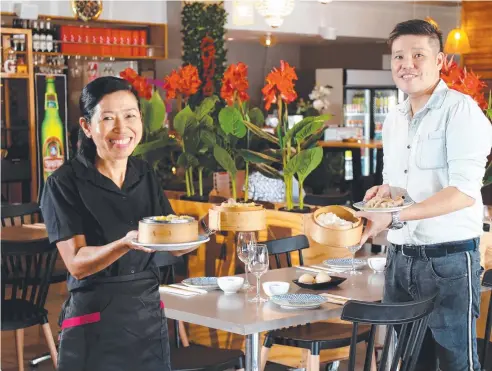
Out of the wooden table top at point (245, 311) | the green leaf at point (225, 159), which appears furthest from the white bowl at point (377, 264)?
the green leaf at point (225, 159)

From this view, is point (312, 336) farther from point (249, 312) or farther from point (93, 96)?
point (93, 96)

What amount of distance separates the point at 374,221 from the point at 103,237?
3.48 feet

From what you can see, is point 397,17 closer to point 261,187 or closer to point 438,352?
point 261,187

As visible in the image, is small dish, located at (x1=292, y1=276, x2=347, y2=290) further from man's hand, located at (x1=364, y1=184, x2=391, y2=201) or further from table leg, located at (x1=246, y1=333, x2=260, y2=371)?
man's hand, located at (x1=364, y1=184, x2=391, y2=201)

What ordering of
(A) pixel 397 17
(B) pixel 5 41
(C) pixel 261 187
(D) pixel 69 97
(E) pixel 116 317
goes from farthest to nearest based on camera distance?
(A) pixel 397 17
(D) pixel 69 97
(B) pixel 5 41
(C) pixel 261 187
(E) pixel 116 317

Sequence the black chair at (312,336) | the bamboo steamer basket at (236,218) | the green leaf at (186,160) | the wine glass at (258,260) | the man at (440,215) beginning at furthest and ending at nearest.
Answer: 1. the green leaf at (186,160)
2. the black chair at (312,336)
3. the wine glass at (258,260)
4. the man at (440,215)
5. the bamboo steamer basket at (236,218)

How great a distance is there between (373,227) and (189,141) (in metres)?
3.04

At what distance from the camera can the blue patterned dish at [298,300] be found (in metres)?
3.36

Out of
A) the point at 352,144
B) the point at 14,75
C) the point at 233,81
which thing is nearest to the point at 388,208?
the point at 233,81

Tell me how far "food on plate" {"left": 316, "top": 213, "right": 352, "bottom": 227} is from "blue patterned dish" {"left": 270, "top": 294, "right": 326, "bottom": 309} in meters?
0.40

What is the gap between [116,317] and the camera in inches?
95.9

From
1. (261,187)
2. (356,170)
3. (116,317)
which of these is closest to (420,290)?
(116,317)

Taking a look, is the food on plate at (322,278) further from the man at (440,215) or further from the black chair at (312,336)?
the man at (440,215)

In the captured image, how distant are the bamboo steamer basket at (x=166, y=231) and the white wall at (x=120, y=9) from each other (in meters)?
7.90
